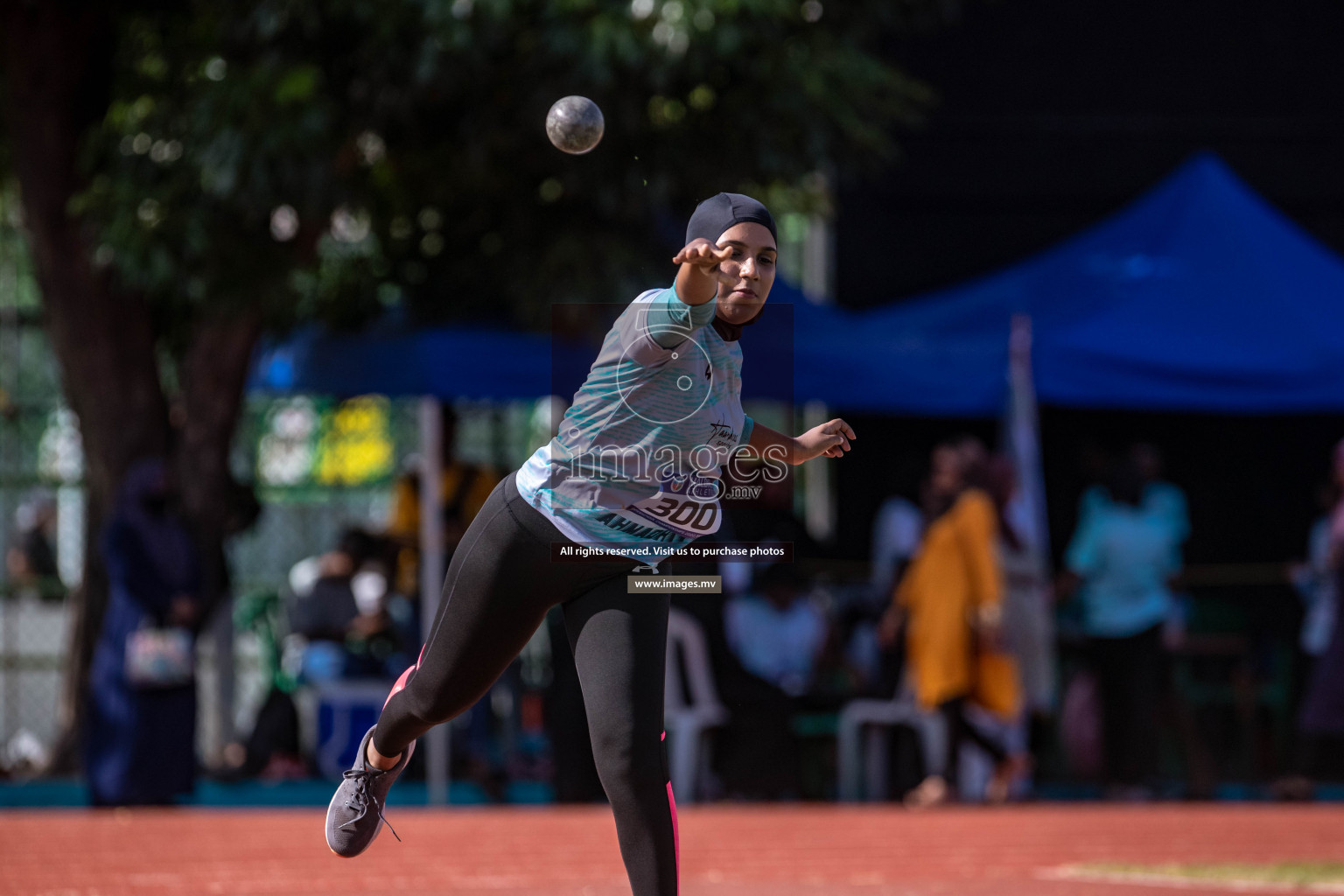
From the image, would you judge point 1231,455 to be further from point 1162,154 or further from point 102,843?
point 102,843

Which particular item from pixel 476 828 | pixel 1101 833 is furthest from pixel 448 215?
pixel 1101 833

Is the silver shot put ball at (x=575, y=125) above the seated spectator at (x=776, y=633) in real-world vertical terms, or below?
above

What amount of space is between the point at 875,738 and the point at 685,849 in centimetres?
267

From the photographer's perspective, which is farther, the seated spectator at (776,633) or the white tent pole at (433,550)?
the seated spectator at (776,633)

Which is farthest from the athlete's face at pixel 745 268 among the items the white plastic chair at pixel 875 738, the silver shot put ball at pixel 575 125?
the white plastic chair at pixel 875 738

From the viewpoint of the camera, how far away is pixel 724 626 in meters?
10.4

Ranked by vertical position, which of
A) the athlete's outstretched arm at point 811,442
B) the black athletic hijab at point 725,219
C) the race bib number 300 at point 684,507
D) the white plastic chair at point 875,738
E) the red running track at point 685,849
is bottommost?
the red running track at point 685,849

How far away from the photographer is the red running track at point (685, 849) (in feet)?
22.5

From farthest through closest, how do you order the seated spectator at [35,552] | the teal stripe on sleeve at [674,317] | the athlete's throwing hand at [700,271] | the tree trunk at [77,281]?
the seated spectator at [35,552] → the tree trunk at [77,281] → the teal stripe on sleeve at [674,317] → the athlete's throwing hand at [700,271]

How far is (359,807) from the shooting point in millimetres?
4570

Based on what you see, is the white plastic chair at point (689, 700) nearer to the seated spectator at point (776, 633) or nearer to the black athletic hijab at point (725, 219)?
the seated spectator at point (776, 633)

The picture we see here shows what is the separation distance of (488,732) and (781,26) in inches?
177

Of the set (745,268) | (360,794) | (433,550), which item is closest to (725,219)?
(745,268)

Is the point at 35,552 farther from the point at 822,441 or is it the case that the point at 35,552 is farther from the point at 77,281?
the point at 822,441
